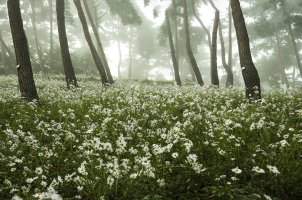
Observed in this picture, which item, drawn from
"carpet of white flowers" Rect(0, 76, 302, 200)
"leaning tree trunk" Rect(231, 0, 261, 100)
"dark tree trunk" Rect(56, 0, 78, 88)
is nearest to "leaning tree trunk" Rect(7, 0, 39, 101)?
"carpet of white flowers" Rect(0, 76, 302, 200)

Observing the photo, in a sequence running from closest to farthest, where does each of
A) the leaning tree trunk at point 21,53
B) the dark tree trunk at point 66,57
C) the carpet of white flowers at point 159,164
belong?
the carpet of white flowers at point 159,164 < the leaning tree trunk at point 21,53 < the dark tree trunk at point 66,57

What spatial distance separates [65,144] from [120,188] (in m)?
2.56

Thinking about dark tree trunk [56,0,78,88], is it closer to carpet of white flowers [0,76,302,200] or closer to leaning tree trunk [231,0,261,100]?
carpet of white flowers [0,76,302,200]

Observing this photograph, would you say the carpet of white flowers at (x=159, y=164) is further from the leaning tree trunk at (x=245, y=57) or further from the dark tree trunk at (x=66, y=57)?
the dark tree trunk at (x=66, y=57)

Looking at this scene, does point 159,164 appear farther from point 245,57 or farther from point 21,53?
point 21,53

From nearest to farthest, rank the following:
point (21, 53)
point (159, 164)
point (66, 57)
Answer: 1. point (159, 164)
2. point (21, 53)
3. point (66, 57)

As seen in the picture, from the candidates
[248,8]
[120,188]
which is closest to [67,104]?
[120,188]

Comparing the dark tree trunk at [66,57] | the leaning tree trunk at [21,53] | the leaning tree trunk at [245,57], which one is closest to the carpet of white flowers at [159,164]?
the leaning tree trunk at [245,57]

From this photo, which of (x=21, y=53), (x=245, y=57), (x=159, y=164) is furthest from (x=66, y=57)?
(x=159, y=164)

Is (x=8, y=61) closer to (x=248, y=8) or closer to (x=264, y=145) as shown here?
(x=248, y=8)

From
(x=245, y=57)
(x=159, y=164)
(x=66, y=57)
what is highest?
(x=66, y=57)

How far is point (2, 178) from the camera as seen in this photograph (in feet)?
19.2

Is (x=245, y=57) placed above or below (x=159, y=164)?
above

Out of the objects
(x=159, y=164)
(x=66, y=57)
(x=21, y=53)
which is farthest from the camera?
(x=66, y=57)
